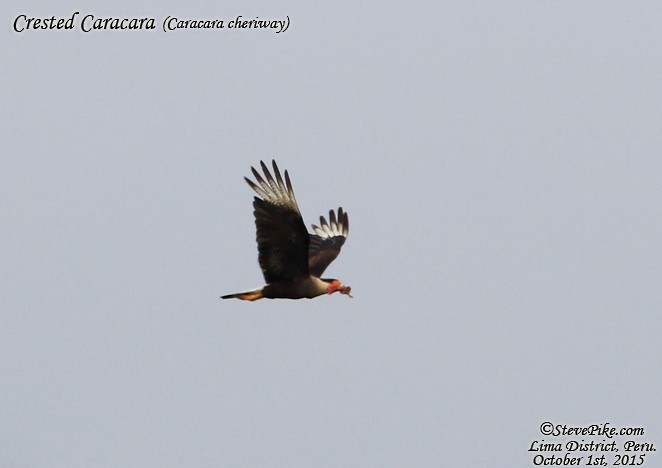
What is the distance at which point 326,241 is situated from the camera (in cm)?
2531

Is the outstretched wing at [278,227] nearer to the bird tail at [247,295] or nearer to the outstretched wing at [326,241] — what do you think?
the bird tail at [247,295]

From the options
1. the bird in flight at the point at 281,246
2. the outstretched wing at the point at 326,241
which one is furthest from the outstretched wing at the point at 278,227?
the outstretched wing at the point at 326,241

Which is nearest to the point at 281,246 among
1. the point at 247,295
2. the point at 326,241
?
the point at 247,295

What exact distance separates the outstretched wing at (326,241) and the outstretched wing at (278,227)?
8.88 ft

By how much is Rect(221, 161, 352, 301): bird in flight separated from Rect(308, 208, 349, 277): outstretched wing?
2.13 metres

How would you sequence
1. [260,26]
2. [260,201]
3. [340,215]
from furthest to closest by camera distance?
[260,26] → [340,215] → [260,201]

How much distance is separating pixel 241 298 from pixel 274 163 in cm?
220

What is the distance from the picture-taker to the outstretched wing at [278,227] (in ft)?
67.6

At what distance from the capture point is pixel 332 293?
21.9 meters

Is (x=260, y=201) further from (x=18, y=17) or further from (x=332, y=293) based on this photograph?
(x=18, y=17)

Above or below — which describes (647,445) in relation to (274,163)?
below

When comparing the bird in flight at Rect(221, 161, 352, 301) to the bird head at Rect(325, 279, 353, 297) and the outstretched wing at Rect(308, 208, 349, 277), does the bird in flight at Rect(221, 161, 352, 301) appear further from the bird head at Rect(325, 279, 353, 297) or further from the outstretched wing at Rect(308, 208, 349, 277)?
the outstretched wing at Rect(308, 208, 349, 277)

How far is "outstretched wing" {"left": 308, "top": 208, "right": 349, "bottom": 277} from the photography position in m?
24.2

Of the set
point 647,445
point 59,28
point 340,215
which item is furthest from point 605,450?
point 59,28
